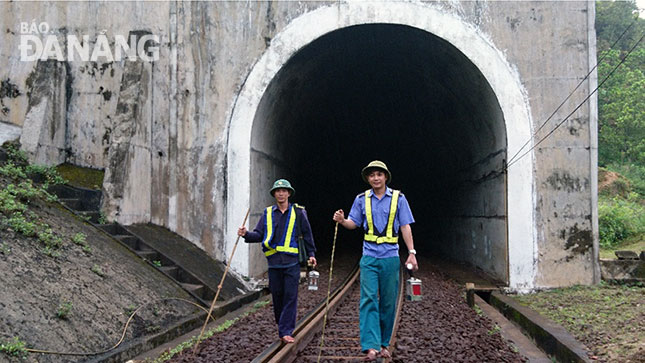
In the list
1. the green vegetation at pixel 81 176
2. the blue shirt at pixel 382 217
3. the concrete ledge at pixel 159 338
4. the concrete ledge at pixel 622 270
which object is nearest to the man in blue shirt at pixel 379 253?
the blue shirt at pixel 382 217

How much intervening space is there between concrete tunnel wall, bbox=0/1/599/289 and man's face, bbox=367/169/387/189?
5360 millimetres

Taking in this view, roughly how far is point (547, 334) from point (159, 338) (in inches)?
171

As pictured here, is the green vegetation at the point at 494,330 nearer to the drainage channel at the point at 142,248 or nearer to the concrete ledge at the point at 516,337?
the concrete ledge at the point at 516,337

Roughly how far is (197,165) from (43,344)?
18.3ft

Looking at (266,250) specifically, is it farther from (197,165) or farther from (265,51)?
(265,51)

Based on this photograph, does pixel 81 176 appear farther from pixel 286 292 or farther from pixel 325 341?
pixel 325 341

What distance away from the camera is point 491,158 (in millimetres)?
10703

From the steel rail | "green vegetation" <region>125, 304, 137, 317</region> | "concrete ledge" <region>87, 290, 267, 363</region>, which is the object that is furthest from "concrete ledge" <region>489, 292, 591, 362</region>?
"green vegetation" <region>125, 304, 137, 317</region>

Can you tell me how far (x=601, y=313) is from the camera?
6801mm

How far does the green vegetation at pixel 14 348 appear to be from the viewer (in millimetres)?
4090

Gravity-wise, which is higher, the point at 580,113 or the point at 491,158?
the point at 580,113

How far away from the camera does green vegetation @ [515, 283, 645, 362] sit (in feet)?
16.8

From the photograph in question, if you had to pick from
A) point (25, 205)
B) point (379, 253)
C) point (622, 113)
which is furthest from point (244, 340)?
point (622, 113)

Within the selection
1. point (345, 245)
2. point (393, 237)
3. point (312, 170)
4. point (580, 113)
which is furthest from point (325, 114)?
point (393, 237)
